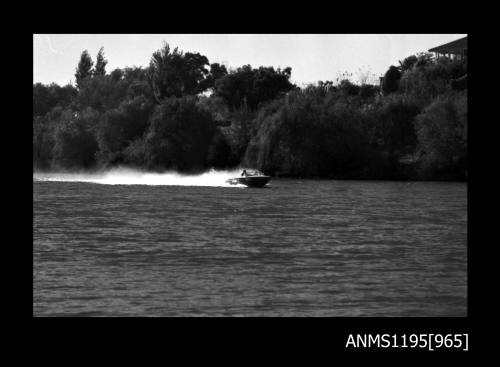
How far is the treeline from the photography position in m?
89.4

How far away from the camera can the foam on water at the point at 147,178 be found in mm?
84500

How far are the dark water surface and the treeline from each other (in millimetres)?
33629

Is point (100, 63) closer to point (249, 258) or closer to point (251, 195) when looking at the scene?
point (251, 195)

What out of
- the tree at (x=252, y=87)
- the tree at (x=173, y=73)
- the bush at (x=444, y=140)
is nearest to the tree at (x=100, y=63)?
the tree at (x=173, y=73)

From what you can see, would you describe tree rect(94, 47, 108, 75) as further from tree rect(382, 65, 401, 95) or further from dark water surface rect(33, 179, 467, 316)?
dark water surface rect(33, 179, 467, 316)

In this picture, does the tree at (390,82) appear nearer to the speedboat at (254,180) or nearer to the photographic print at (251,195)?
the photographic print at (251,195)

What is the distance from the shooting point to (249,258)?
27.9 metres

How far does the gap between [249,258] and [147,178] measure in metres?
66.1

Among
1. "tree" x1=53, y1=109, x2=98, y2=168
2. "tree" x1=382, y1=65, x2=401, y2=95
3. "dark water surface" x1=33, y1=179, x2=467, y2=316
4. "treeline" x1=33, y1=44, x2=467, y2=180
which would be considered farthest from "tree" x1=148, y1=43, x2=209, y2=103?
"dark water surface" x1=33, y1=179, x2=467, y2=316

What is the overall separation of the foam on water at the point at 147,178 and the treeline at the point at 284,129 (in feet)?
4.48

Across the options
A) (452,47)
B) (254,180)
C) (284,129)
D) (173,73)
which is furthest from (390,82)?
(254,180)
